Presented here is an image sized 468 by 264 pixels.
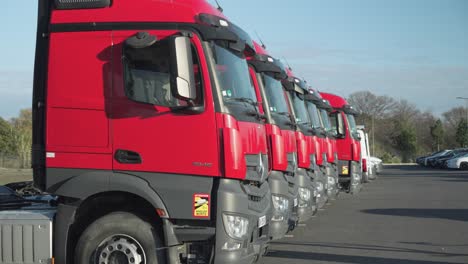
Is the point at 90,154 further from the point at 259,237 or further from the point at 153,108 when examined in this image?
the point at 259,237

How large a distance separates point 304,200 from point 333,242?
1.24 meters

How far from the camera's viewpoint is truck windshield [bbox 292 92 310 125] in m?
12.1

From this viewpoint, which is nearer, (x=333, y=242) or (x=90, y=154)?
(x=90, y=154)

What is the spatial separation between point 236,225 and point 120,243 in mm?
1243

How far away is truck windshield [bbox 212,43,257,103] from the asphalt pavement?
11.7 ft

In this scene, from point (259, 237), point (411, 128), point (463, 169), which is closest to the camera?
point (259, 237)

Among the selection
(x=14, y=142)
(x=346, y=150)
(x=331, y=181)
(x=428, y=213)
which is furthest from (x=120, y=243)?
(x=14, y=142)

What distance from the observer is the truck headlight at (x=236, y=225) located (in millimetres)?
6309

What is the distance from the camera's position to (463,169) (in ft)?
155

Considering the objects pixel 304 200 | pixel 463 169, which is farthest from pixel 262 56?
pixel 463 169

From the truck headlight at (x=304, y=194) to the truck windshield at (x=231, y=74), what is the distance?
3579 mm

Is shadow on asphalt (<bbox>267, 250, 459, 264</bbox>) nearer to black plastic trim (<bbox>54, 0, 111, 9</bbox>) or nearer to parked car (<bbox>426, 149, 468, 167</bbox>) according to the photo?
black plastic trim (<bbox>54, 0, 111, 9</bbox>)

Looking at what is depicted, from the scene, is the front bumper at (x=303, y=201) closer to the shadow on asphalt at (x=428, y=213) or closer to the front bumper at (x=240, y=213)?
the front bumper at (x=240, y=213)

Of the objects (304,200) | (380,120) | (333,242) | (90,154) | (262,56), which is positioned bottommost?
(333,242)
